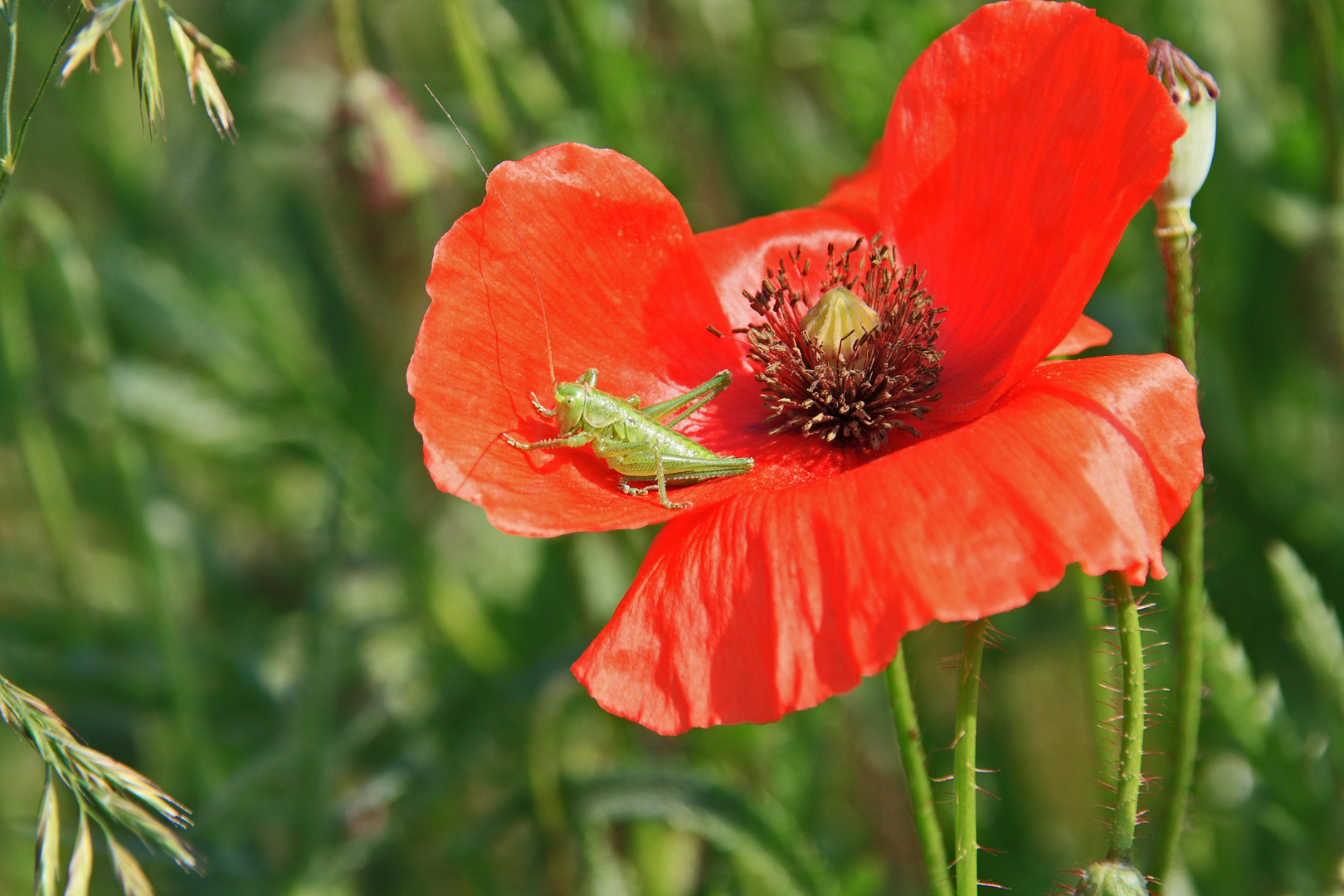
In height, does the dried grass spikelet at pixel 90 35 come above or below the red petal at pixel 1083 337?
above

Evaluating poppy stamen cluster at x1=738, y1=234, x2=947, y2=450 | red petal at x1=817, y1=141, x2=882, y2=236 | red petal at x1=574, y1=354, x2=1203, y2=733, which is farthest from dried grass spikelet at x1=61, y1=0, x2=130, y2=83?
red petal at x1=817, y1=141, x2=882, y2=236

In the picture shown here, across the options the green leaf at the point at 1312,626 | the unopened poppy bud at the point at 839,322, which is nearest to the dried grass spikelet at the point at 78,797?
the unopened poppy bud at the point at 839,322

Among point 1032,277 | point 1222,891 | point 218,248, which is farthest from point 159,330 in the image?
point 1222,891

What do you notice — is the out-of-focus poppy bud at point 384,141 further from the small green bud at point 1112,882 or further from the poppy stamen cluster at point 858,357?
the small green bud at point 1112,882

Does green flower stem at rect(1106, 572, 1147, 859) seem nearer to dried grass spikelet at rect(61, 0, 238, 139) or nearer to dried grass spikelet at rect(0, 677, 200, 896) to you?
dried grass spikelet at rect(0, 677, 200, 896)

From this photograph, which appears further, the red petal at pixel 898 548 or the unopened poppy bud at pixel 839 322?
the unopened poppy bud at pixel 839 322

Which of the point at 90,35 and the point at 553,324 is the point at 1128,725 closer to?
the point at 553,324

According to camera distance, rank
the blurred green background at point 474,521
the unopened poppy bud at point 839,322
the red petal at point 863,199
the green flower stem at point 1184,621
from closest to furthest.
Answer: the green flower stem at point 1184,621
the unopened poppy bud at point 839,322
the red petal at point 863,199
the blurred green background at point 474,521

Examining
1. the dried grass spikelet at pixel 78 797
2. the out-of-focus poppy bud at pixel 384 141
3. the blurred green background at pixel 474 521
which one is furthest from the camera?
the out-of-focus poppy bud at pixel 384 141
